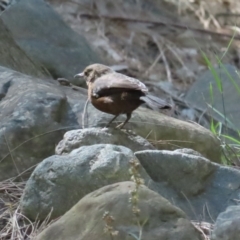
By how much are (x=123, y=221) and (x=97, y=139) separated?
1170mm

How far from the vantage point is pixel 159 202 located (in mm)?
2836

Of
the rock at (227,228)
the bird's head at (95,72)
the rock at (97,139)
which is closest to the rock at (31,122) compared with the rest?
the bird's head at (95,72)

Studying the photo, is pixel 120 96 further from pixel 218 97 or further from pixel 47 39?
pixel 218 97

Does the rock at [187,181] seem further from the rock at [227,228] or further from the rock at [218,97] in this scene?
the rock at [218,97]

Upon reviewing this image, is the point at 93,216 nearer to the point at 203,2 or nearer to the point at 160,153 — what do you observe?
the point at 160,153

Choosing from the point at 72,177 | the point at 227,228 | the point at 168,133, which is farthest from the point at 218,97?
the point at 227,228

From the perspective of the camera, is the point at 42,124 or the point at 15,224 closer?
the point at 15,224

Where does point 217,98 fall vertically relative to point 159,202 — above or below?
below

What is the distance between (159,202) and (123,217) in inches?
6.3

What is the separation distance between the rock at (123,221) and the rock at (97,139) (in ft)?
3.04

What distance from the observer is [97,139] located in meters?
3.90

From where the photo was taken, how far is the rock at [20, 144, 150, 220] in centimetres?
329

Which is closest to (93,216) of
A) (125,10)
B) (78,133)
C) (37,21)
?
(78,133)

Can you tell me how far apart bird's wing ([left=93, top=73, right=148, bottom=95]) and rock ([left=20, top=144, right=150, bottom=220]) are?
669 millimetres
